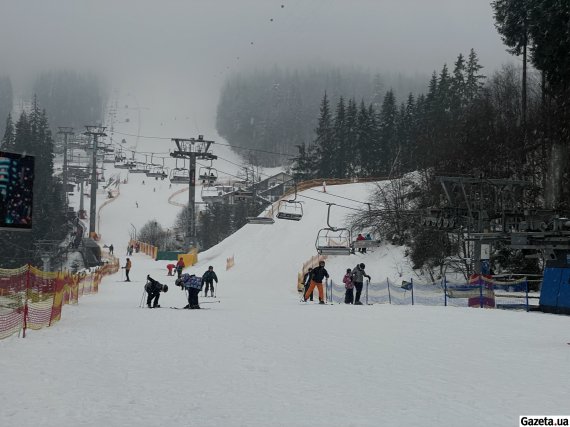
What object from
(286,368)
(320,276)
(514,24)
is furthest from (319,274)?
(514,24)

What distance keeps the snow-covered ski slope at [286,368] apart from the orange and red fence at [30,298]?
1.99 ft

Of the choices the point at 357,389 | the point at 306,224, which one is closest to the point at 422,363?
the point at 357,389

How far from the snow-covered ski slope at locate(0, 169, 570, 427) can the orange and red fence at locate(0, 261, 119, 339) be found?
23.9 inches

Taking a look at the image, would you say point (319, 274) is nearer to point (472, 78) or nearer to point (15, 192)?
point (15, 192)

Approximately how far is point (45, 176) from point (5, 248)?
36.1 metres

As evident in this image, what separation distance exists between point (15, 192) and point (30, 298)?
32.5ft

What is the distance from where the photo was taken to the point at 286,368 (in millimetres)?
10203

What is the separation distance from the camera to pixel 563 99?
3912 cm

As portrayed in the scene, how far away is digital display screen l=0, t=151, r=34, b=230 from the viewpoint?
11.5 m

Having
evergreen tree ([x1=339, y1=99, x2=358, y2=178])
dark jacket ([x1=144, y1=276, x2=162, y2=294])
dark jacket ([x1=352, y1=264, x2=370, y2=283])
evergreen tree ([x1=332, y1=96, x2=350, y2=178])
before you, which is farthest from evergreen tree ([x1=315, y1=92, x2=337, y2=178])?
dark jacket ([x1=144, y1=276, x2=162, y2=294])

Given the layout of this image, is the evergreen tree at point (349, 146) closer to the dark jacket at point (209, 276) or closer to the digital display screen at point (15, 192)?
the dark jacket at point (209, 276)

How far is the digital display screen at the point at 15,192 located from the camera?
11.5m

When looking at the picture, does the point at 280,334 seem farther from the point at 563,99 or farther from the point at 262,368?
the point at 563,99

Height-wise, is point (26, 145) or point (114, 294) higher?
point (26, 145)
